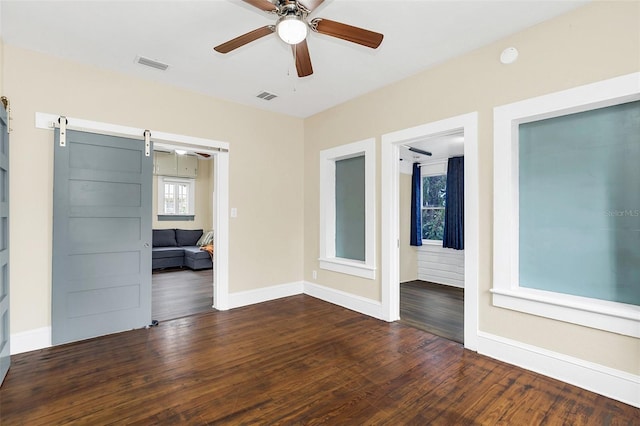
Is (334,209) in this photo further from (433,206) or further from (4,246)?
(4,246)

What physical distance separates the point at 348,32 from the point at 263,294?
360cm

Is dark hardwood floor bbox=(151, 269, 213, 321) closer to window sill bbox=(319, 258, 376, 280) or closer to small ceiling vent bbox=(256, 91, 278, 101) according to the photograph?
window sill bbox=(319, 258, 376, 280)

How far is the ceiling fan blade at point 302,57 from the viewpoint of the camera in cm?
226

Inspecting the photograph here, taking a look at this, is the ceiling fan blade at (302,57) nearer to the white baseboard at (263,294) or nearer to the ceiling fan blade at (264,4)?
the ceiling fan blade at (264,4)

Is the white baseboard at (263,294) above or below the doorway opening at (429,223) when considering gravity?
A: below

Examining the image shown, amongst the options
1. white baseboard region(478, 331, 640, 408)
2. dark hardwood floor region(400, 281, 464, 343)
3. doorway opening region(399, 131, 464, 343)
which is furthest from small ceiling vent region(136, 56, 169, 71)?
white baseboard region(478, 331, 640, 408)

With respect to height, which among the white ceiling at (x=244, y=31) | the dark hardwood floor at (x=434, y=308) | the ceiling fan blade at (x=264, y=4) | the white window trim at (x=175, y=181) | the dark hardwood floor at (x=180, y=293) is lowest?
the dark hardwood floor at (x=434, y=308)

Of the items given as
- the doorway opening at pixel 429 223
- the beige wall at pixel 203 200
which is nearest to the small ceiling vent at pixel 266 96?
the doorway opening at pixel 429 223

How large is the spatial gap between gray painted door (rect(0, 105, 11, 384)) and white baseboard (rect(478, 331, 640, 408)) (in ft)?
13.2

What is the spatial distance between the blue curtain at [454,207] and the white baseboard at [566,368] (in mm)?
3012

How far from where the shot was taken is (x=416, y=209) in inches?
240

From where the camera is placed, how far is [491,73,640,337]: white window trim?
7.05 feet

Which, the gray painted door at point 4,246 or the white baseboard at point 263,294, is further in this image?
the white baseboard at point 263,294

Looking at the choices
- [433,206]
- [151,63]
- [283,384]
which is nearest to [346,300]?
[283,384]
